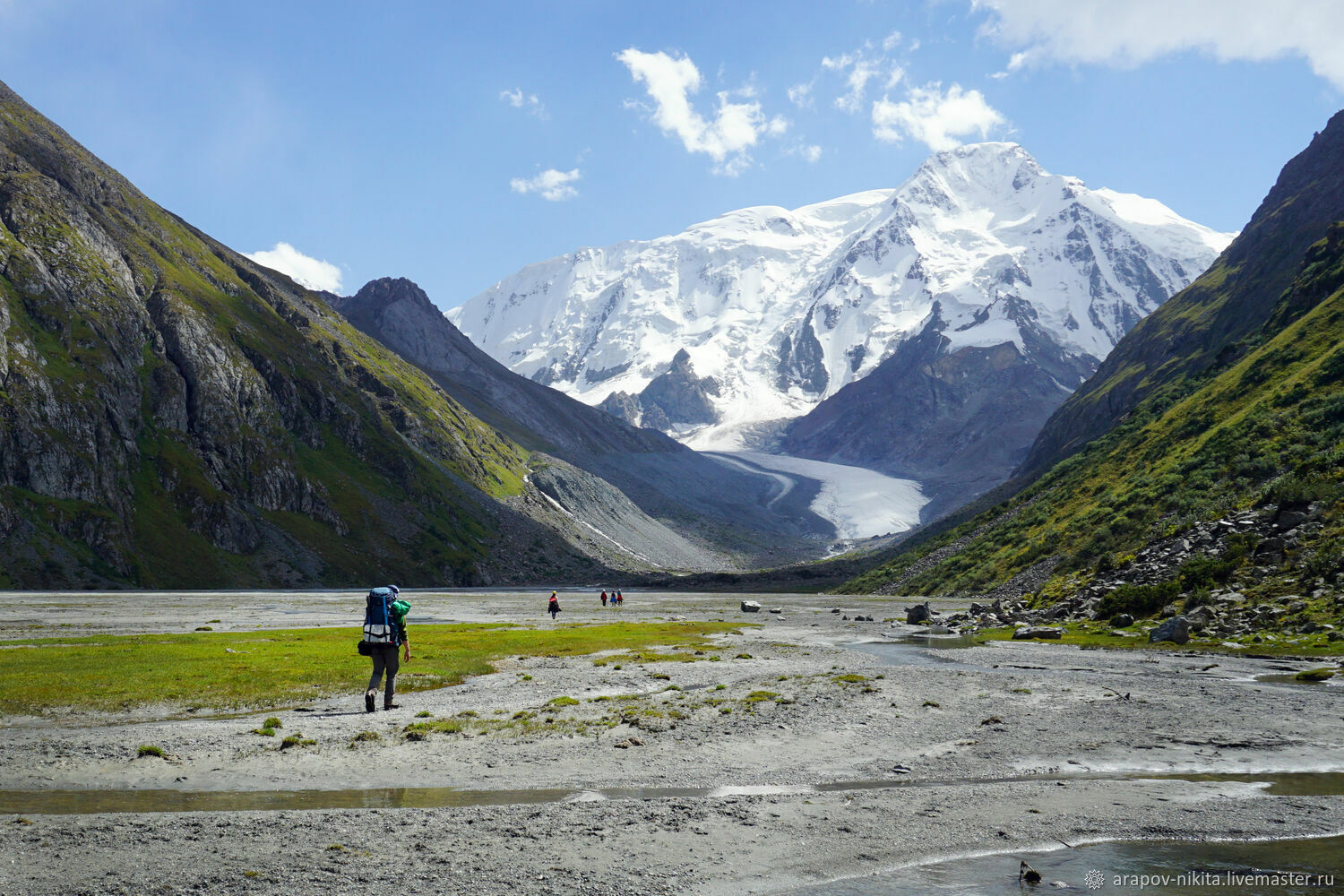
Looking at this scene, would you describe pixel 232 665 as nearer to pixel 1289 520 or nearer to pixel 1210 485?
pixel 1289 520

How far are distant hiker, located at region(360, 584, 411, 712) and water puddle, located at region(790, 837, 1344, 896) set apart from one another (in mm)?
16222

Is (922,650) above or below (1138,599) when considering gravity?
below

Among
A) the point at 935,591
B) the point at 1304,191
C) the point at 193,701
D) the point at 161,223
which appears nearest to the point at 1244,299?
the point at 1304,191

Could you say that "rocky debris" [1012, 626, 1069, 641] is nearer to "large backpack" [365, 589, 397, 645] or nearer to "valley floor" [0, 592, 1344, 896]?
"valley floor" [0, 592, 1344, 896]

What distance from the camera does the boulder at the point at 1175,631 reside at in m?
41.1

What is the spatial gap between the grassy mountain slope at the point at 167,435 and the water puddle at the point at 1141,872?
131694 mm

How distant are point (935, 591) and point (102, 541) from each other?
→ 119919 mm

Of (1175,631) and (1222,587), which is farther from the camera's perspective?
(1222,587)

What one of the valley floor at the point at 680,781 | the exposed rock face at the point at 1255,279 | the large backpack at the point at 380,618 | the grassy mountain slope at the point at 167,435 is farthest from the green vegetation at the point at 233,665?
the exposed rock face at the point at 1255,279

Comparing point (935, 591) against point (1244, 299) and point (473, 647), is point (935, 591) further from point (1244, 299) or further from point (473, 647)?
point (1244, 299)

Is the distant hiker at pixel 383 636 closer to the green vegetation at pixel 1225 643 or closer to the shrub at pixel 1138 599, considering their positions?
the green vegetation at pixel 1225 643

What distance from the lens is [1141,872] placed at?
12180mm

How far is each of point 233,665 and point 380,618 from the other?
1362cm

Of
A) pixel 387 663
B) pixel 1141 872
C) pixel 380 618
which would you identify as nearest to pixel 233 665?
pixel 387 663
